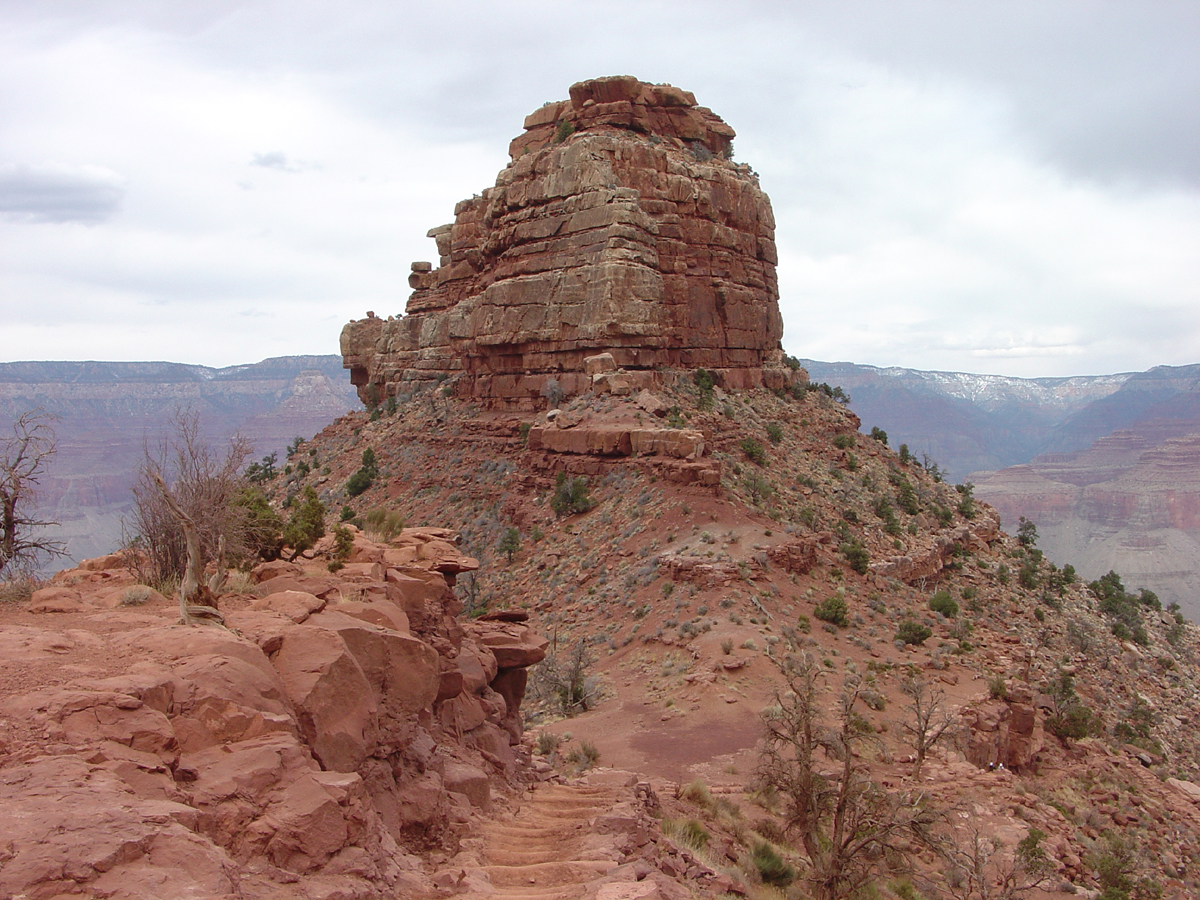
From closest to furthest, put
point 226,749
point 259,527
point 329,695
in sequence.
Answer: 1. point 226,749
2. point 329,695
3. point 259,527

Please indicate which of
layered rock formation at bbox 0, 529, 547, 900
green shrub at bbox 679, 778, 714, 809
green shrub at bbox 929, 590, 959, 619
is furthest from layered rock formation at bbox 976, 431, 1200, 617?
layered rock formation at bbox 0, 529, 547, 900

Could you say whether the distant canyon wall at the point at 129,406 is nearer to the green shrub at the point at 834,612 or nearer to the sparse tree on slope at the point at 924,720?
the green shrub at the point at 834,612

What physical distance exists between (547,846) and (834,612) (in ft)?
57.8

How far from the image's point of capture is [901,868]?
14781 mm

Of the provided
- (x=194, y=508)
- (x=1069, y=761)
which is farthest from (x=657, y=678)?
(x=194, y=508)

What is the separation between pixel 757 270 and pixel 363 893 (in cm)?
4328

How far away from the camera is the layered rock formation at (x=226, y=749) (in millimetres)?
5539

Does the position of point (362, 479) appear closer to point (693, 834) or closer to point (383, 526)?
point (383, 526)

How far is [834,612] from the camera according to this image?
1032 inches

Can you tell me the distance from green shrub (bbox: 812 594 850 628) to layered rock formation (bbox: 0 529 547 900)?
55.2 feet

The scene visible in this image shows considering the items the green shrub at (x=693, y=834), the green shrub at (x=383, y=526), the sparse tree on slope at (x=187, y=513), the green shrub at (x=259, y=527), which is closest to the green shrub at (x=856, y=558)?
the green shrub at (x=383, y=526)

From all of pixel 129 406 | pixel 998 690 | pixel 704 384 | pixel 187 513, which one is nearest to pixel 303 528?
pixel 187 513

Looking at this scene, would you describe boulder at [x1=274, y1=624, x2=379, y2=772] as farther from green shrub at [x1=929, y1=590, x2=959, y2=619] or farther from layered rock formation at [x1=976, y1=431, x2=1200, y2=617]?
A: layered rock formation at [x1=976, y1=431, x2=1200, y2=617]

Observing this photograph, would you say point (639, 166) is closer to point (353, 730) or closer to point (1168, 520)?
point (353, 730)
